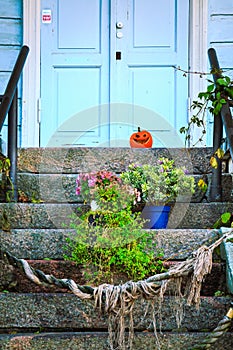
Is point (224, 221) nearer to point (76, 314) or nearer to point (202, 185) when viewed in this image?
point (202, 185)

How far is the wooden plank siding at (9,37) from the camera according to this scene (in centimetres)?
505

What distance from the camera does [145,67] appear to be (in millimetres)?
5227

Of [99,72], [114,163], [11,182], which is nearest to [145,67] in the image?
[99,72]

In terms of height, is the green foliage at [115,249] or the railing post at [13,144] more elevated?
the railing post at [13,144]

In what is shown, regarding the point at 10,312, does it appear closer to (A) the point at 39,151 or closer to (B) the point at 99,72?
(A) the point at 39,151

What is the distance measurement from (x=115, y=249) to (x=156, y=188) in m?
0.56

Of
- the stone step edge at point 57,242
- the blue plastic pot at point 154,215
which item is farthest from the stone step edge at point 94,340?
the blue plastic pot at point 154,215

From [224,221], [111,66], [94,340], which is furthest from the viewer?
[111,66]

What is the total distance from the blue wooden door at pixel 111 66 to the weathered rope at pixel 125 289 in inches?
106

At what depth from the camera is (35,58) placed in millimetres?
5141

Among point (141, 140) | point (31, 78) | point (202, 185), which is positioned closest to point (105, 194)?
point (202, 185)

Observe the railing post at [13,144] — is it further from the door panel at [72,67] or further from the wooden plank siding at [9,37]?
the door panel at [72,67]

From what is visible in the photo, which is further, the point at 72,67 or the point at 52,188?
the point at 72,67

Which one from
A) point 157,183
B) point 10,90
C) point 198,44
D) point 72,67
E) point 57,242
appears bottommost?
point 57,242
